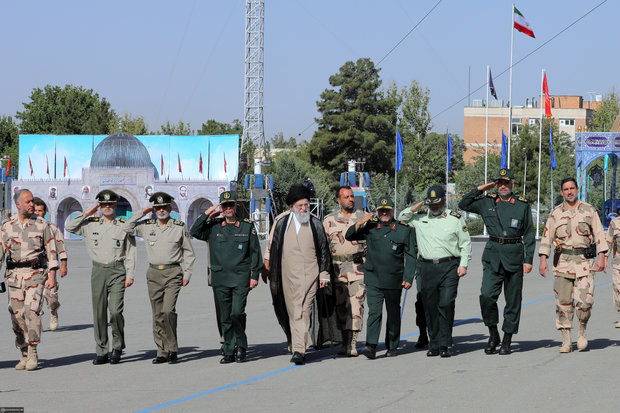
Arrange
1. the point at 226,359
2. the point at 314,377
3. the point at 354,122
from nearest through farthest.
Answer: the point at 314,377 < the point at 226,359 < the point at 354,122

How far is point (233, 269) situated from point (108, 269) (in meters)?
1.43

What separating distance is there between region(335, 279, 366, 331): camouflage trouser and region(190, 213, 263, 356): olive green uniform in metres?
1.03

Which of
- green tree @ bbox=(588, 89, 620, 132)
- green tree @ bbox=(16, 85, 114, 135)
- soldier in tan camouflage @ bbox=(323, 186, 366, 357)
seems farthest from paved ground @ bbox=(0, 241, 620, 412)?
green tree @ bbox=(588, 89, 620, 132)

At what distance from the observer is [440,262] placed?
11.2 m

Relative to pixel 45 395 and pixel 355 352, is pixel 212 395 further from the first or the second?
pixel 355 352

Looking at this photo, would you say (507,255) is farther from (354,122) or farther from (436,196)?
(354,122)

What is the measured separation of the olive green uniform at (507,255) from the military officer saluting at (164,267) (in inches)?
132

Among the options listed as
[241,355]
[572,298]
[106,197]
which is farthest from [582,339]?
[106,197]

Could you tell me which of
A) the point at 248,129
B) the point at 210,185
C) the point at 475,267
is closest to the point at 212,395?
the point at 475,267

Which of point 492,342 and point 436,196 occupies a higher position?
point 436,196

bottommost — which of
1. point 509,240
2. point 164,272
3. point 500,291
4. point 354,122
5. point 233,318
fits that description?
point 233,318

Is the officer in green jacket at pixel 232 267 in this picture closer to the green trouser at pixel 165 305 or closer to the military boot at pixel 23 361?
the green trouser at pixel 165 305

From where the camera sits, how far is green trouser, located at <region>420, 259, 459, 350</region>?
1101cm

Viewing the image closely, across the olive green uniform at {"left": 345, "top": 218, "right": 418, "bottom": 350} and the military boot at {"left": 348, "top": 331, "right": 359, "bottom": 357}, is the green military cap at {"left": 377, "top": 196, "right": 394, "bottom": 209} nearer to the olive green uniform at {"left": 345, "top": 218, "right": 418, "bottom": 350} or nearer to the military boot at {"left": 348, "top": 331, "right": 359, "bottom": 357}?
the olive green uniform at {"left": 345, "top": 218, "right": 418, "bottom": 350}
